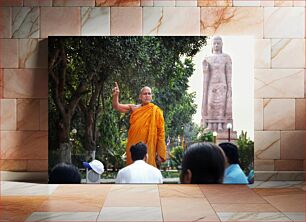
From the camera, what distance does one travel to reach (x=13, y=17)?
24.9 ft

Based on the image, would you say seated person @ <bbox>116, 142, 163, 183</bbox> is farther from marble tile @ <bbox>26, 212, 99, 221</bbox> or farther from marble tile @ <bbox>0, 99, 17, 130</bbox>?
marble tile @ <bbox>26, 212, 99, 221</bbox>

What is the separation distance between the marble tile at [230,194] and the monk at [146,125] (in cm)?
77

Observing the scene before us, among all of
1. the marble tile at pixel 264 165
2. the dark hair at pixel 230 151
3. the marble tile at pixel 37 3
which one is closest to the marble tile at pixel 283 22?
the dark hair at pixel 230 151

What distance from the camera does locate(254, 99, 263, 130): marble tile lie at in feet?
24.8

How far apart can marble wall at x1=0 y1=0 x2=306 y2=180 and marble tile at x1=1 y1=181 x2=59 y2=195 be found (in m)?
0.38

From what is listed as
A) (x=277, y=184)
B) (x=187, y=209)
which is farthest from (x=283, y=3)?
(x=187, y=209)

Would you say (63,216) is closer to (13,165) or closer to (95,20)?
(13,165)

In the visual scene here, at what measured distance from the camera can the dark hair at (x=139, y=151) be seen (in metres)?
7.36

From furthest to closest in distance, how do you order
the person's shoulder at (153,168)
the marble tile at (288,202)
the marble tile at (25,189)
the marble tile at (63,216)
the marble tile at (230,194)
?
the person's shoulder at (153,168) → the marble tile at (25,189) → the marble tile at (230,194) → the marble tile at (288,202) → the marble tile at (63,216)

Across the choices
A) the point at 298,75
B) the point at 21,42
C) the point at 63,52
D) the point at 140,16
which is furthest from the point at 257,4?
the point at 21,42

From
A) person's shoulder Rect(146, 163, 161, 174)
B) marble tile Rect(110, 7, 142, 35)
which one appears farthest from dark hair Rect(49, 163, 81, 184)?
marble tile Rect(110, 7, 142, 35)

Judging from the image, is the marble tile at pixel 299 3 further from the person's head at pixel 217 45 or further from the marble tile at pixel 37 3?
the marble tile at pixel 37 3

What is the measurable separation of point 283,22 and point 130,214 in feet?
12.5

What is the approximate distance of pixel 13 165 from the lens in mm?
7566
